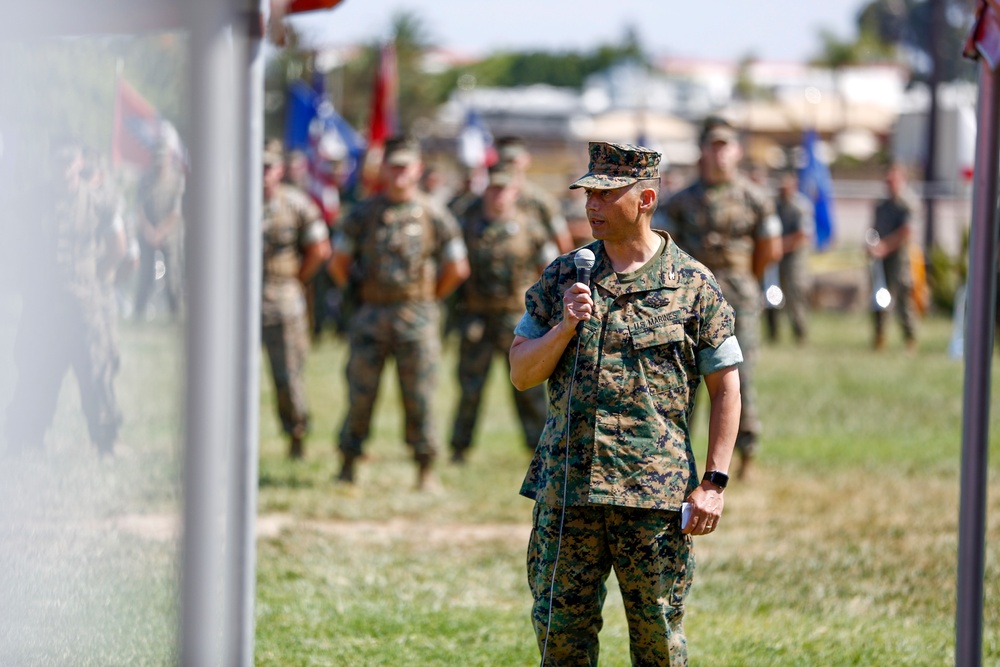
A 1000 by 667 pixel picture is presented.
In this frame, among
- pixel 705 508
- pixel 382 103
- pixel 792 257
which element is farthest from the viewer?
pixel 792 257

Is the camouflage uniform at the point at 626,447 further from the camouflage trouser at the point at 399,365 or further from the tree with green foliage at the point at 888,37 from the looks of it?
the tree with green foliage at the point at 888,37

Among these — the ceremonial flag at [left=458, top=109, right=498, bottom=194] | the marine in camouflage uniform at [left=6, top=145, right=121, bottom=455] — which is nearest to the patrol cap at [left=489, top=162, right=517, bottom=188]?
the marine in camouflage uniform at [left=6, top=145, right=121, bottom=455]

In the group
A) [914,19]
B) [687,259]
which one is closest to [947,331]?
[687,259]

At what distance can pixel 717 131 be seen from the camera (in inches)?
382

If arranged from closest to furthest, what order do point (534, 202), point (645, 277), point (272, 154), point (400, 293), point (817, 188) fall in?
point (645, 277) → point (400, 293) → point (272, 154) → point (534, 202) → point (817, 188)

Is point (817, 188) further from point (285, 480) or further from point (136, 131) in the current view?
point (136, 131)

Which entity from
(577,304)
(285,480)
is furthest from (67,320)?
(285,480)

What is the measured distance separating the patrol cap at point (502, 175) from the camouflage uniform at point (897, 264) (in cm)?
974

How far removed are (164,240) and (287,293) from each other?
761 cm

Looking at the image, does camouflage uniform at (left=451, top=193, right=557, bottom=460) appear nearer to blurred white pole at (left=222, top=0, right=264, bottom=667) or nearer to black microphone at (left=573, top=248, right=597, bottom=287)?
black microphone at (left=573, top=248, right=597, bottom=287)

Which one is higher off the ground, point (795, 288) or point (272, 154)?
point (272, 154)

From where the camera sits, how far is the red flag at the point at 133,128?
3363 mm

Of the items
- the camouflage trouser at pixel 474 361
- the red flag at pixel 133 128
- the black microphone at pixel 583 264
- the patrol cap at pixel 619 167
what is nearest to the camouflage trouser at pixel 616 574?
the black microphone at pixel 583 264

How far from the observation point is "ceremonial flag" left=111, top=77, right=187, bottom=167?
325cm
